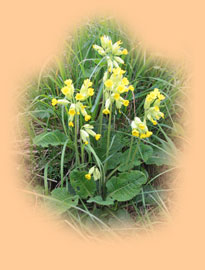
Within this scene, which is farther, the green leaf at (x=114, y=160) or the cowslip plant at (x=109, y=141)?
the green leaf at (x=114, y=160)

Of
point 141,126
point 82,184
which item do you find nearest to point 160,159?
point 141,126

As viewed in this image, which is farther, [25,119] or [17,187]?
[25,119]

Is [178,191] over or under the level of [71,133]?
under

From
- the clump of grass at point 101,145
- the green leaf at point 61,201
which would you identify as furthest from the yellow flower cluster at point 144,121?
the green leaf at point 61,201

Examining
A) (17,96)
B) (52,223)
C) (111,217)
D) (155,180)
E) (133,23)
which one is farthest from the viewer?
(133,23)

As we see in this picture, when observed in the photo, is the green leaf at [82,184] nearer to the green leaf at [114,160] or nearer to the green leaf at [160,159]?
the green leaf at [114,160]

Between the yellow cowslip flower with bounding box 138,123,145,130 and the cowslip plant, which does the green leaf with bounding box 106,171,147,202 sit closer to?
the cowslip plant

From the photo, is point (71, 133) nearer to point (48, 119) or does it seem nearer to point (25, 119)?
point (48, 119)

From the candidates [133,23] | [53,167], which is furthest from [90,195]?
[133,23]
